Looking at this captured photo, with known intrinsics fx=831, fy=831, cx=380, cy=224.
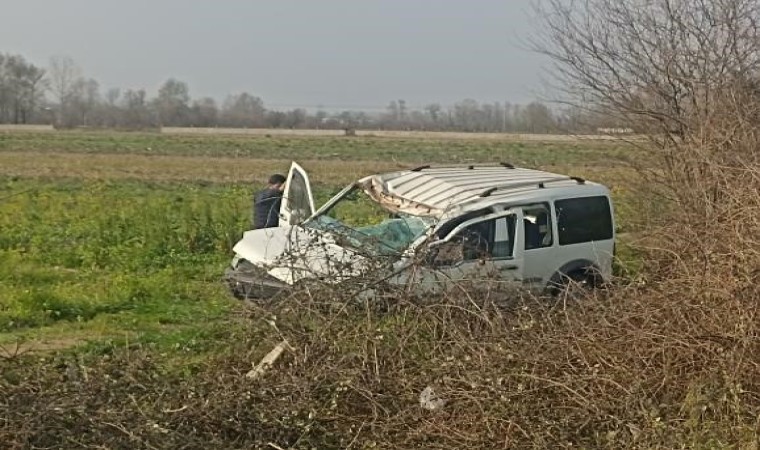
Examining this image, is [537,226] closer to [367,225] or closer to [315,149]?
[367,225]

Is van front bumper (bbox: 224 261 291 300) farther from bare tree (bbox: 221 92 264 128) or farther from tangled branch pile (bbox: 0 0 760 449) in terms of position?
bare tree (bbox: 221 92 264 128)

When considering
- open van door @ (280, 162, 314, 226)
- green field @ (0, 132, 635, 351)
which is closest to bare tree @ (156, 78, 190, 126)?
green field @ (0, 132, 635, 351)

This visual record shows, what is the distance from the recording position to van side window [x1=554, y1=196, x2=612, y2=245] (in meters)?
9.27

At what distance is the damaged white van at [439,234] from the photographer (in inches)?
288

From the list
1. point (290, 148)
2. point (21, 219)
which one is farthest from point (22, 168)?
point (290, 148)

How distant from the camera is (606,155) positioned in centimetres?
1253

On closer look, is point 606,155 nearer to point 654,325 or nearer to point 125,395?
point 654,325

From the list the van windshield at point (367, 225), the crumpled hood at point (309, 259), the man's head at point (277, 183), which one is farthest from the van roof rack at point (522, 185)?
the man's head at point (277, 183)

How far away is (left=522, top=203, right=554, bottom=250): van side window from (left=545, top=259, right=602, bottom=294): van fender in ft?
1.08

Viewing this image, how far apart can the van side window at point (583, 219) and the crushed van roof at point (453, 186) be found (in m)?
0.22

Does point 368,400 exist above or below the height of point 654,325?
below

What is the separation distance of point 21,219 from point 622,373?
13.6m

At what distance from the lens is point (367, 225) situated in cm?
935

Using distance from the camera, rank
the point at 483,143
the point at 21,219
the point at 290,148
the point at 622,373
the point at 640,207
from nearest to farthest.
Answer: the point at 622,373 < the point at 640,207 < the point at 21,219 < the point at 290,148 < the point at 483,143
